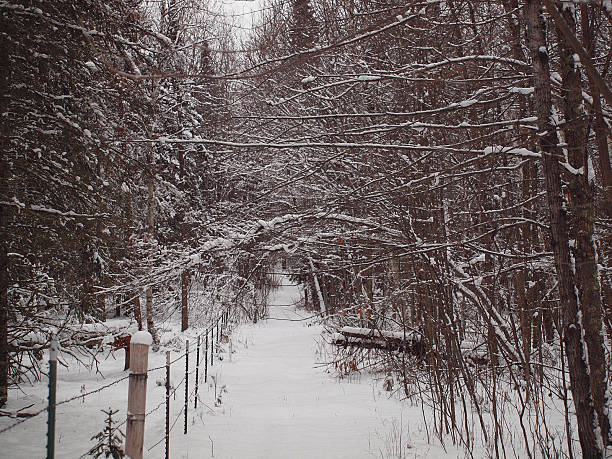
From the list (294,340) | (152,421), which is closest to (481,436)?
(152,421)

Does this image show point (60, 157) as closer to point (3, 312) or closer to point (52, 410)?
point (3, 312)

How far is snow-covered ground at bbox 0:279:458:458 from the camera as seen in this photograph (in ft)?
18.0

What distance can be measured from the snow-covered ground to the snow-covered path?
0.01 meters

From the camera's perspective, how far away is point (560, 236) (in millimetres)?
3459

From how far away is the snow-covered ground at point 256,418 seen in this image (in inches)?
216

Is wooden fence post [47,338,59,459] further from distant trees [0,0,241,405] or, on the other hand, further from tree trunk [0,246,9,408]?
tree trunk [0,246,9,408]

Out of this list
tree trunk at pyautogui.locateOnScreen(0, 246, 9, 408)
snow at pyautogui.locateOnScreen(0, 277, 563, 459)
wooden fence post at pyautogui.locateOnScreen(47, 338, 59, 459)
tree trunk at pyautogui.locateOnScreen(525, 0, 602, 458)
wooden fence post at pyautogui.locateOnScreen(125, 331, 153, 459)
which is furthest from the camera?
tree trunk at pyautogui.locateOnScreen(0, 246, 9, 408)

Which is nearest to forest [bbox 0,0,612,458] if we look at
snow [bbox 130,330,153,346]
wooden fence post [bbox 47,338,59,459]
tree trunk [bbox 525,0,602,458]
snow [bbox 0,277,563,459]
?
tree trunk [bbox 525,0,602,458]

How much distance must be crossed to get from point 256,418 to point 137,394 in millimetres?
3091

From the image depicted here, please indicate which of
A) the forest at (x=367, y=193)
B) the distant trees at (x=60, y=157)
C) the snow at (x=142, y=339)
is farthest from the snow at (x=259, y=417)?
the distant trees at (x=60, y=157)

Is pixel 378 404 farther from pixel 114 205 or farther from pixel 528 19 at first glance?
pixel 528 19

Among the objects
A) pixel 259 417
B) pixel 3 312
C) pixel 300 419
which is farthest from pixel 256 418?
pixel 3 312

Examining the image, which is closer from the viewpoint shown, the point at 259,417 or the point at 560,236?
the point at 560,236

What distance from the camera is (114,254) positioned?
27.7 feet
